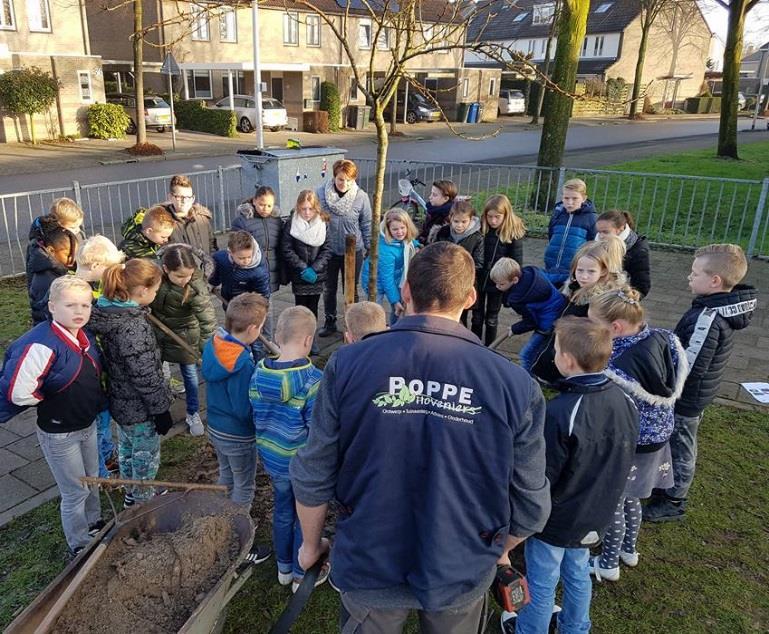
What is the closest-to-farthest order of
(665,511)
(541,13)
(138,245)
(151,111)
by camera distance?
(665,511), (138,245), (151,111), (541,13)

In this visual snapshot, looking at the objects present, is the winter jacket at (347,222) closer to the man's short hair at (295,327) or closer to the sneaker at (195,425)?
the sneaker at (195,425)

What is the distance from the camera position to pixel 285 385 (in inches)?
114

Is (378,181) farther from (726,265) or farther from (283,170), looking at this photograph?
(283,170)

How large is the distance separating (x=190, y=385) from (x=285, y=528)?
1843 millimetres

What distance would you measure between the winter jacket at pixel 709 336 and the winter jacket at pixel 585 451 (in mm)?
1319

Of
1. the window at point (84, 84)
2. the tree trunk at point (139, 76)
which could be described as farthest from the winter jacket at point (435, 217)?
the window at point (84, 84)

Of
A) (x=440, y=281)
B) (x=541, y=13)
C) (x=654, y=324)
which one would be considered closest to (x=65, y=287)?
(x=440, y=281)

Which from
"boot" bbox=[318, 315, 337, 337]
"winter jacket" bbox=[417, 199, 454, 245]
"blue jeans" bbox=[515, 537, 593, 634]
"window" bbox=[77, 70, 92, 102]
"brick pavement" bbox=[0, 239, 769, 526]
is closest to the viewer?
"blue jeans" bbox=[515, 537, 593, 634]

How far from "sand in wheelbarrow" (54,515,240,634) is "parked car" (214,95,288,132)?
2811cm

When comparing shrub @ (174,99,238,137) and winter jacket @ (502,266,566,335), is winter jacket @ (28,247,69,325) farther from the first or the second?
shrub @ (174,99,238,137)

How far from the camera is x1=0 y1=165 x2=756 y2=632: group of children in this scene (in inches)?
103

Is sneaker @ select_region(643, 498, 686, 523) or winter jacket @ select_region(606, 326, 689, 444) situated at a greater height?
winter jacket @ select_region(606, 326, 689, 444)

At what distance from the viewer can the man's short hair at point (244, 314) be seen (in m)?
3.21

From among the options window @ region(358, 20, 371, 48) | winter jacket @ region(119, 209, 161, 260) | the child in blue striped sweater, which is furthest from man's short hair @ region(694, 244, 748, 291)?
window @ region(358, 20, 371, 48)
